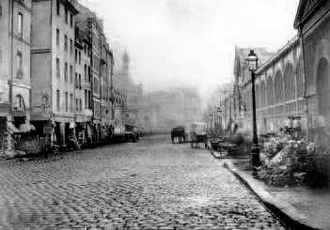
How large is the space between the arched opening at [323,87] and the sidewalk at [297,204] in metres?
9.00

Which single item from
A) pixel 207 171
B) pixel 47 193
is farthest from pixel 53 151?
pixel 47 193

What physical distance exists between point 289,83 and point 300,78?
4070mm

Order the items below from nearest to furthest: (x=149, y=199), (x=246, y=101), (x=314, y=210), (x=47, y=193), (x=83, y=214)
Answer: (x=314, y=210)
(x=83, y=214)
(x=149, y=199)
(x=47, y=193)
(x=246, y=101)

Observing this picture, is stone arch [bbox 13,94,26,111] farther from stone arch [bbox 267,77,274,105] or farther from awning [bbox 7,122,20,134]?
stone arch [bbox 267,77,274,105]

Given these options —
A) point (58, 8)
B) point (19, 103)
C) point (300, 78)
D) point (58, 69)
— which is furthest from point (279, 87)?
point (19, 103)

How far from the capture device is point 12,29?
2684cm

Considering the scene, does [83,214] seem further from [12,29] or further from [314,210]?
[12,29]

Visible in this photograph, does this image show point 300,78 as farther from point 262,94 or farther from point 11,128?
point 11,128

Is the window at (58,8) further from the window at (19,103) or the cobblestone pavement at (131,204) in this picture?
the cobblestone pavement at (131,204)

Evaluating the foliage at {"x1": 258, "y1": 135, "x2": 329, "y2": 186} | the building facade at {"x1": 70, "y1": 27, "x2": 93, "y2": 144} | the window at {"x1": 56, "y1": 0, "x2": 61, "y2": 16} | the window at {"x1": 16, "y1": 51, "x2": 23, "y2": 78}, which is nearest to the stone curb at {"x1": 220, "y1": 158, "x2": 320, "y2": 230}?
the foliage at {"x1": 258, "y1": 135, "x2": 329, "y2": 186}

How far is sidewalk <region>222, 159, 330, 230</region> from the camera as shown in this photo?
5161 mm

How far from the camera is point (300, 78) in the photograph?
27438 mm

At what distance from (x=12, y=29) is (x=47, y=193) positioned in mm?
21644

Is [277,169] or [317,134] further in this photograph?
[317,134]
